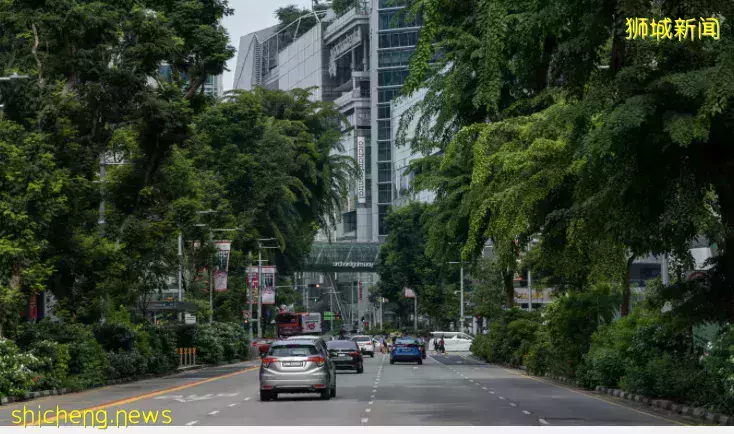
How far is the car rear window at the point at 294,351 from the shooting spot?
2975 cm

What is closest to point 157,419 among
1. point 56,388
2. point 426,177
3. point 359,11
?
point 56,388

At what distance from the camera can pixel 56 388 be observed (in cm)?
3559

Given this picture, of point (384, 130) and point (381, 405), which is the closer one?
point (381, 405)

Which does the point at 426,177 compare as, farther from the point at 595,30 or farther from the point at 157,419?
the point at 595,30

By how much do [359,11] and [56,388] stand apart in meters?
143

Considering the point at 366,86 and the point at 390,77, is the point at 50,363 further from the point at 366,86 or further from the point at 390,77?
the point at 366,86

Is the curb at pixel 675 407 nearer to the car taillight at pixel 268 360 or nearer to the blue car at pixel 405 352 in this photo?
the car taillight at pixel 268 360

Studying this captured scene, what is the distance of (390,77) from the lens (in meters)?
167

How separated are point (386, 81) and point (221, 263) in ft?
351

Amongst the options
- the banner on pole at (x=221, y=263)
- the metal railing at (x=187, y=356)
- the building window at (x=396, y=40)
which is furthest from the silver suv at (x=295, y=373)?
the building window at (x=396, y=40)

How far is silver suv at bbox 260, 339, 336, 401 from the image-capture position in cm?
2930

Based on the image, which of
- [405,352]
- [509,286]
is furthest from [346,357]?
[405,352]

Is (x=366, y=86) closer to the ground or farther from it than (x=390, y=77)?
farther from it

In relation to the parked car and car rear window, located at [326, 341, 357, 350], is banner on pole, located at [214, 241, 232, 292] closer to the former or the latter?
car rear window, located at [326, 341, 357, 350]
